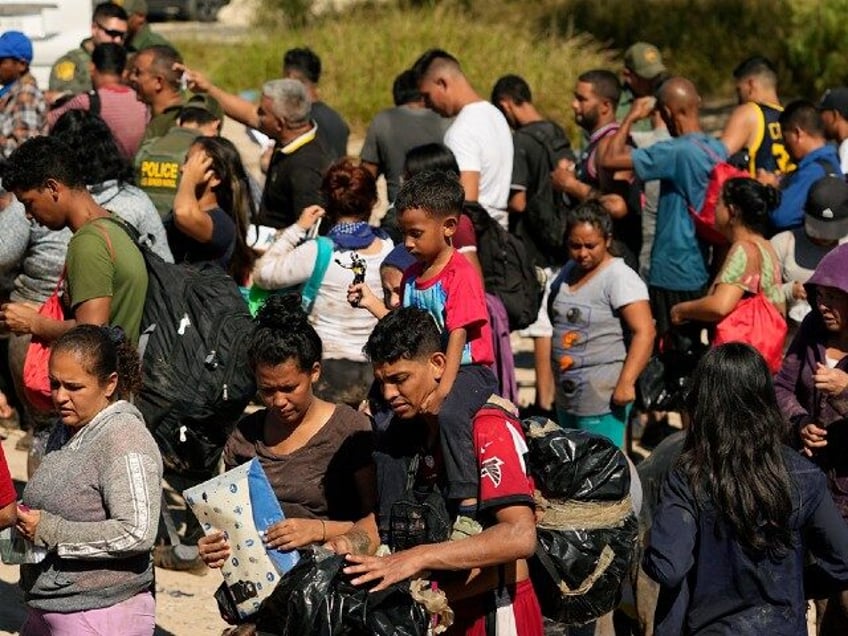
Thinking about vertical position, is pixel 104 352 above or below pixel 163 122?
above

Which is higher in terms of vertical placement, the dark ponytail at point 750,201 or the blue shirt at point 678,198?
the dark ponytail at point 750,201

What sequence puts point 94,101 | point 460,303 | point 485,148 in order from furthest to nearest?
point 94,101 < point 485,148 < point 460,303

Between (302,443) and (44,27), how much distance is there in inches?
407

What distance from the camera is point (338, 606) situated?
453 cm

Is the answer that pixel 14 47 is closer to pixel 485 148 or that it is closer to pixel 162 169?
pixel 162 169

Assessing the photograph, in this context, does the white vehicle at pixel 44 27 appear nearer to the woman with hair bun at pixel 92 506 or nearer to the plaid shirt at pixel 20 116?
the plaid shirt at pixel 20 116

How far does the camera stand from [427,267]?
19.7 ft

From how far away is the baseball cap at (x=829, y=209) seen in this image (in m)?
7.84

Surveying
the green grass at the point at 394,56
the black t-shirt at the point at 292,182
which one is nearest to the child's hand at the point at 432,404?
the black t-shirt at the point at 292,182

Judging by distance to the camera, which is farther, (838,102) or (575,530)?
(838,102)

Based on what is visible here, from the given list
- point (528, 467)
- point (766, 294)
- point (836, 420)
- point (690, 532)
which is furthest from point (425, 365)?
point (766, 294)

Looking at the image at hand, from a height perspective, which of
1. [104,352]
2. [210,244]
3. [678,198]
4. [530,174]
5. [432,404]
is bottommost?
[530,174]

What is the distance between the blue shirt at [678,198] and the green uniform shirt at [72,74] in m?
4.38

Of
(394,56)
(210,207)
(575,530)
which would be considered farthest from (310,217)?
(394,56)
